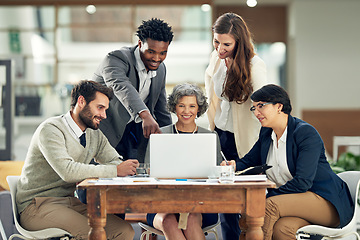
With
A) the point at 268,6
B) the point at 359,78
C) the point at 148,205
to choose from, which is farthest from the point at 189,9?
the point at 148,205

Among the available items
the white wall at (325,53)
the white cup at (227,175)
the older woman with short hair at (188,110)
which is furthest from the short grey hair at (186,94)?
the white wall at (325,53)

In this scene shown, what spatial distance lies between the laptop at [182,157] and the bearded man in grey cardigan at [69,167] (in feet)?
0.54

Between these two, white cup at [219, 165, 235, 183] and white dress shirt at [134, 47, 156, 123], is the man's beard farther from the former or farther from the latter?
white cup at [219, 165, 235, 183]

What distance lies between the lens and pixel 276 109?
2807 mm

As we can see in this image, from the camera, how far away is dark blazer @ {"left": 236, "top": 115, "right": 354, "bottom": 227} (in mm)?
2650

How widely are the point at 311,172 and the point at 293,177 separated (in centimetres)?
11

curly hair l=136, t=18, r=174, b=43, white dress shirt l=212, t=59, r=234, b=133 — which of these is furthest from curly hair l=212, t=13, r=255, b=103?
curly hair l=136, t=18, r=174, b=43

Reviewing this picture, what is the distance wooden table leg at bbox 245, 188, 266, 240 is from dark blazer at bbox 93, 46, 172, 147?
988mm

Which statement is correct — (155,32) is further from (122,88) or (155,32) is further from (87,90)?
(87,90)

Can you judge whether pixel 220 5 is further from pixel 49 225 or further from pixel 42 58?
pixel 49 225

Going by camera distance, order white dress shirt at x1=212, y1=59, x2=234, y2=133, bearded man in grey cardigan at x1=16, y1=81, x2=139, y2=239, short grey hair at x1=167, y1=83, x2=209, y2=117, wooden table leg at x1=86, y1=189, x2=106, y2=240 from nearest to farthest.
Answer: wooden table leg at x1=86, y1=189, x2=106, y2=240, bearded man in grey cardigan at x1=16, y1=81, x2=139, y2=239, short grey hair at x1=167, y1=83, x2=209, y2=117, white dress shirt at x1=212, y1=59, x2=234, y2=133

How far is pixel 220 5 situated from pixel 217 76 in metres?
5.68

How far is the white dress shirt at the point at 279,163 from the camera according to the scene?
9.14 ft

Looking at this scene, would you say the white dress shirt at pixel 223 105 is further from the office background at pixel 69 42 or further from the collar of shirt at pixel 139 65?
the office background at pixel 69 42
